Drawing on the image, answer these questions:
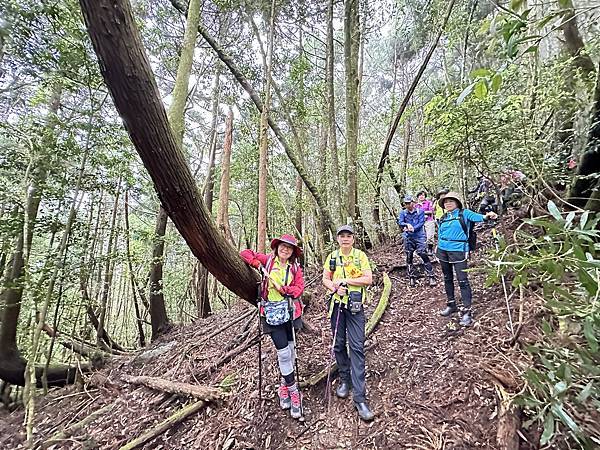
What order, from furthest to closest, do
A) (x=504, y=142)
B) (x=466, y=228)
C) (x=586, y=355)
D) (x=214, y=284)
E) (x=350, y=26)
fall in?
(x=214, y=284)
(x=350, y=26)
(x=466, y=228)
(x=504, y=142)
(x=586, y=355)

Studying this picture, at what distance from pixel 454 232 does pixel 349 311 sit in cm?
216

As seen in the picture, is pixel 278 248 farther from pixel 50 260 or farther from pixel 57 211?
pixel 57 211

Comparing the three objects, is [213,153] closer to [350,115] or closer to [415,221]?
[350,115]

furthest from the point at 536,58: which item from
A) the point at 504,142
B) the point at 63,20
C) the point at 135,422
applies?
the point at 135,422

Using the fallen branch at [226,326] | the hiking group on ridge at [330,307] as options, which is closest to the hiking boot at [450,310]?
the hiking group on ridge at [330,307]

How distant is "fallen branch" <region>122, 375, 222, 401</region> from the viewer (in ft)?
13.1

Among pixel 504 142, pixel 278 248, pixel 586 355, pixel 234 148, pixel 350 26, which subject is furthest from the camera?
pixel 234 148

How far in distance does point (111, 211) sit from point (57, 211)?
7.68 ft

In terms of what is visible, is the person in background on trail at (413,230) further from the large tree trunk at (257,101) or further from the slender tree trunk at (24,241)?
the slender tree trunk at (24,241)

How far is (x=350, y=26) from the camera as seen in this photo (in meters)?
6.49

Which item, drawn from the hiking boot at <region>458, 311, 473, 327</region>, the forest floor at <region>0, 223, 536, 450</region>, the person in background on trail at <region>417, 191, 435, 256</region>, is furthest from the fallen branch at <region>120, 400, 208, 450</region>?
the person in background on trail at <region>417, 191, 435, 256</region>

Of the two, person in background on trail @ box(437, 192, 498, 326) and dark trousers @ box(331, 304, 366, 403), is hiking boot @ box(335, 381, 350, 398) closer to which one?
dark trousers @ box(331, 304, 366, 403)

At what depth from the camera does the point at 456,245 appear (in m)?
4.48

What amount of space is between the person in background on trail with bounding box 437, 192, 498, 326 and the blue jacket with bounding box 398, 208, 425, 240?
168 cm
